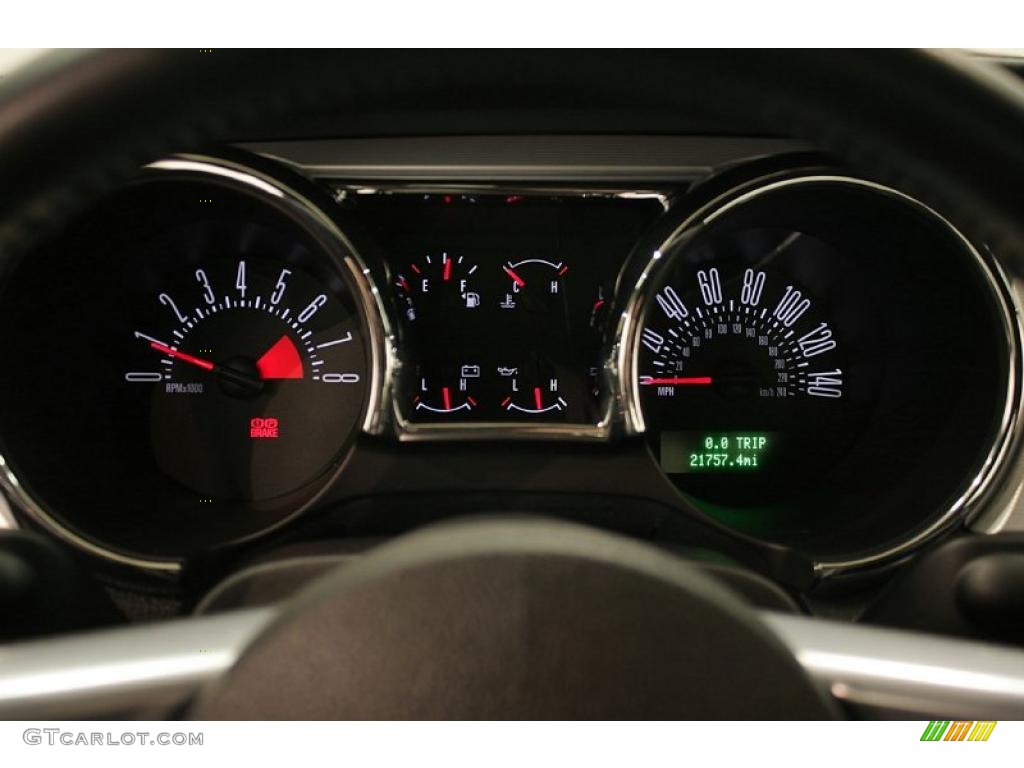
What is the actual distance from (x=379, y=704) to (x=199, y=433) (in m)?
1.43

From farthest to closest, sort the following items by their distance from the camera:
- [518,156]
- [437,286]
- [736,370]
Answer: [736,370], [437,286], [518,156]

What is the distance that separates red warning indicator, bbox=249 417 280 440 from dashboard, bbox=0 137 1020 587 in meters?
0.01

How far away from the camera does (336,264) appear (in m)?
1.81

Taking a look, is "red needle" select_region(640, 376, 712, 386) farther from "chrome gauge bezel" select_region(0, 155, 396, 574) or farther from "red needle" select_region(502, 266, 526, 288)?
"chrome gauge bezel" select_region(0, 155, 396, 574)

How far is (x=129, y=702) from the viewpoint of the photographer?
82 centimetres

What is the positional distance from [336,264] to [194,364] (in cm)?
40

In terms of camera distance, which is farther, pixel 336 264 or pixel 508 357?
pixel 508 357

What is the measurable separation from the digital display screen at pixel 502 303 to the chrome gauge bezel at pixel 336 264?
6 centimetres

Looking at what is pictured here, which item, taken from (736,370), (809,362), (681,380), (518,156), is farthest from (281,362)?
(809,362)

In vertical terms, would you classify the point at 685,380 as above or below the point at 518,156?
below
